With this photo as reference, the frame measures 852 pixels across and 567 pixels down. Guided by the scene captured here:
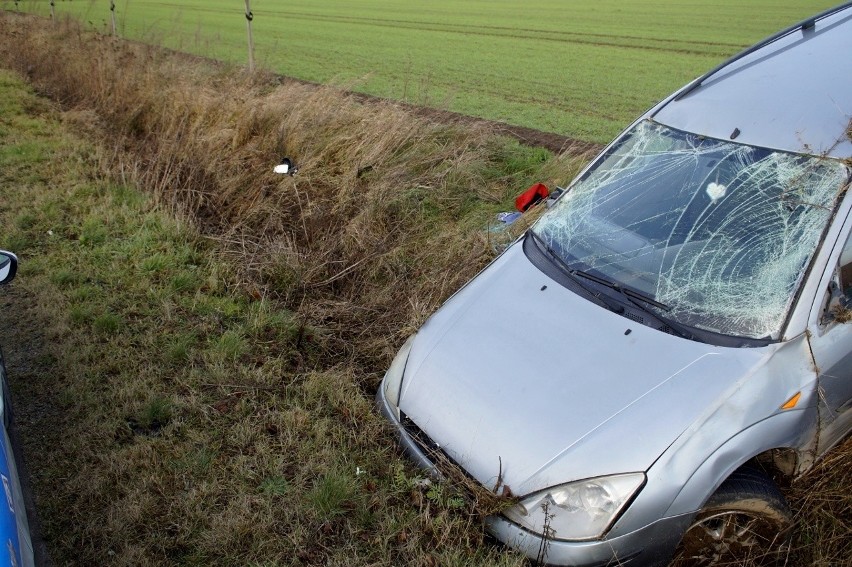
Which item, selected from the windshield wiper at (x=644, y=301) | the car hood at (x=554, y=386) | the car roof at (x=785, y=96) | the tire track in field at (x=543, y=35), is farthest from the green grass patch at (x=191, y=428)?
the tire track in field at (x=543, y=35)

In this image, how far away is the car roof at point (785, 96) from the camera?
3.49 meters

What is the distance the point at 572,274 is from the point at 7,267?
269cm

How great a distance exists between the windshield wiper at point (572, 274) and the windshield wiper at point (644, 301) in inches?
1.3

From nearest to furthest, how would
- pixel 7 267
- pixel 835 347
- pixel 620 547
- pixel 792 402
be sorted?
pixel 620 547 → pixel 792 402 → pixel 835 347 → pixel 7 267

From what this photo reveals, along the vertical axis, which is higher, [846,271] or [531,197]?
[846,271]

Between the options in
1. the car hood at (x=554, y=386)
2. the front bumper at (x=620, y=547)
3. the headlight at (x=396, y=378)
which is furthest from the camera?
the headlight at (x=396, y=378)

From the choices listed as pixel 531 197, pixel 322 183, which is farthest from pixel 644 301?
pixel 322 183

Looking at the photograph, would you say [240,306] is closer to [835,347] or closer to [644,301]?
[644,301]

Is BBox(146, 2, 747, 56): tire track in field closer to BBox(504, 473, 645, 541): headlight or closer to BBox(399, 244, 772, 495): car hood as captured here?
BBox(399, 244, 772, 495): car hood

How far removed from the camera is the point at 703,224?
3633 mm

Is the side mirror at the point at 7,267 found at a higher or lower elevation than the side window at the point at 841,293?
lower

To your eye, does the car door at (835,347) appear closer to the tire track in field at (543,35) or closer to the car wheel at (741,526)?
the car wheel at (741,526)

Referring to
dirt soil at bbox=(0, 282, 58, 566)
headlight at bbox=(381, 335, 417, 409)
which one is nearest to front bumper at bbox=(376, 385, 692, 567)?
headlight at bbox=(381, 335, 417, 409)

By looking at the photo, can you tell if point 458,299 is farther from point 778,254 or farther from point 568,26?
point 568,26
